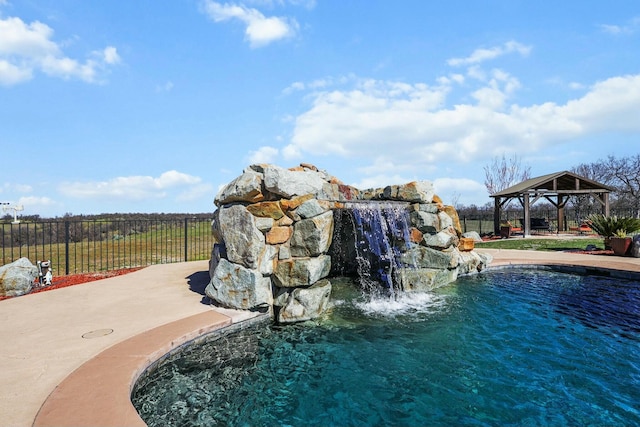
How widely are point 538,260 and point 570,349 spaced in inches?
280

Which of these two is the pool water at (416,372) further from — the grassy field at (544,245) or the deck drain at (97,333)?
the grassy field at (544,245)

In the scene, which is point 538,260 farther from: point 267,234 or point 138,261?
point 138,261

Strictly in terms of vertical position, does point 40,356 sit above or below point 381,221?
below

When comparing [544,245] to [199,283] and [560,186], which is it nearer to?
[560,186]

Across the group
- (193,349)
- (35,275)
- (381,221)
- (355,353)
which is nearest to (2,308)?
(35,275)

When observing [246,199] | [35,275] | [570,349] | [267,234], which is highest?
[246,199]

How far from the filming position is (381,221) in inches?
274

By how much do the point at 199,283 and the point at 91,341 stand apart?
3.33 metres

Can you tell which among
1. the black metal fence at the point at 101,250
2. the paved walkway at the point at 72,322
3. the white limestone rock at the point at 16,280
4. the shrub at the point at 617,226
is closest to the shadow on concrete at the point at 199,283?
the paved walkway at the point at 72,322

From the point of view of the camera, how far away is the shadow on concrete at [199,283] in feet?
20.1

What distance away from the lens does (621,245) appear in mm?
11531

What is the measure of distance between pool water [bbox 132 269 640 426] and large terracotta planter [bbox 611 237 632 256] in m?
7.34

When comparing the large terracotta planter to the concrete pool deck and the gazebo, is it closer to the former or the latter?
the gazebo

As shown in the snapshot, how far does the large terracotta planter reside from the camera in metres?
11.4
